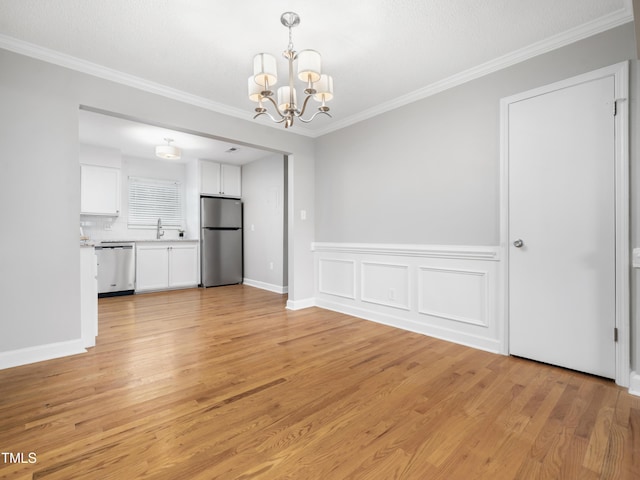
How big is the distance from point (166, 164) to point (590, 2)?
6.38 meters

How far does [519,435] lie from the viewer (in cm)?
151

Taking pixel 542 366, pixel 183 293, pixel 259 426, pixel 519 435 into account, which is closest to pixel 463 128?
pixel 542 366

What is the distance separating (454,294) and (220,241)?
455 cm

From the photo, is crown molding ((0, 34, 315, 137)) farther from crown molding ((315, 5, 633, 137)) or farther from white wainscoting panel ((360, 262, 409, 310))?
white wainscoting panel ((360, 262, 409, 310))

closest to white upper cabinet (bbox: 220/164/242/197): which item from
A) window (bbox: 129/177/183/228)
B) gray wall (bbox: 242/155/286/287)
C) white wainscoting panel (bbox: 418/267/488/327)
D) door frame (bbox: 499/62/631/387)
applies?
gray wall (bbox: 242/155/286/287)

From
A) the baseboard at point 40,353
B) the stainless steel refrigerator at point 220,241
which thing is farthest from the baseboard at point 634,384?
the stainless steel refrigerator at point 220,241

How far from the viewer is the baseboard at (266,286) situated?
17.6ft

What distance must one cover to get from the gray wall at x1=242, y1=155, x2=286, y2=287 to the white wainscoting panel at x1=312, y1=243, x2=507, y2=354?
154 cm

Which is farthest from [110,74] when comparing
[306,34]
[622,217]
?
[622,217]

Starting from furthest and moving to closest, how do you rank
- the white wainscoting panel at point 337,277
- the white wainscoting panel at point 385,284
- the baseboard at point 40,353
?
the white wainscoting panel at point 337,277 → the white wainscoting panel at point 385,284 → the baseboard at point 40,353

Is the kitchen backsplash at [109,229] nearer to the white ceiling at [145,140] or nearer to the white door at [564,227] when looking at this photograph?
the white ceiling at [145,140]

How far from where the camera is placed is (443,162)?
9.64 ft

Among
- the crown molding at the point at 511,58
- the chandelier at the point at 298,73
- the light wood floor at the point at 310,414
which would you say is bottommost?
the light wood floor at the point at 310,414

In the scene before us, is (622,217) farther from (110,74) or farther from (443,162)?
(110,74)
